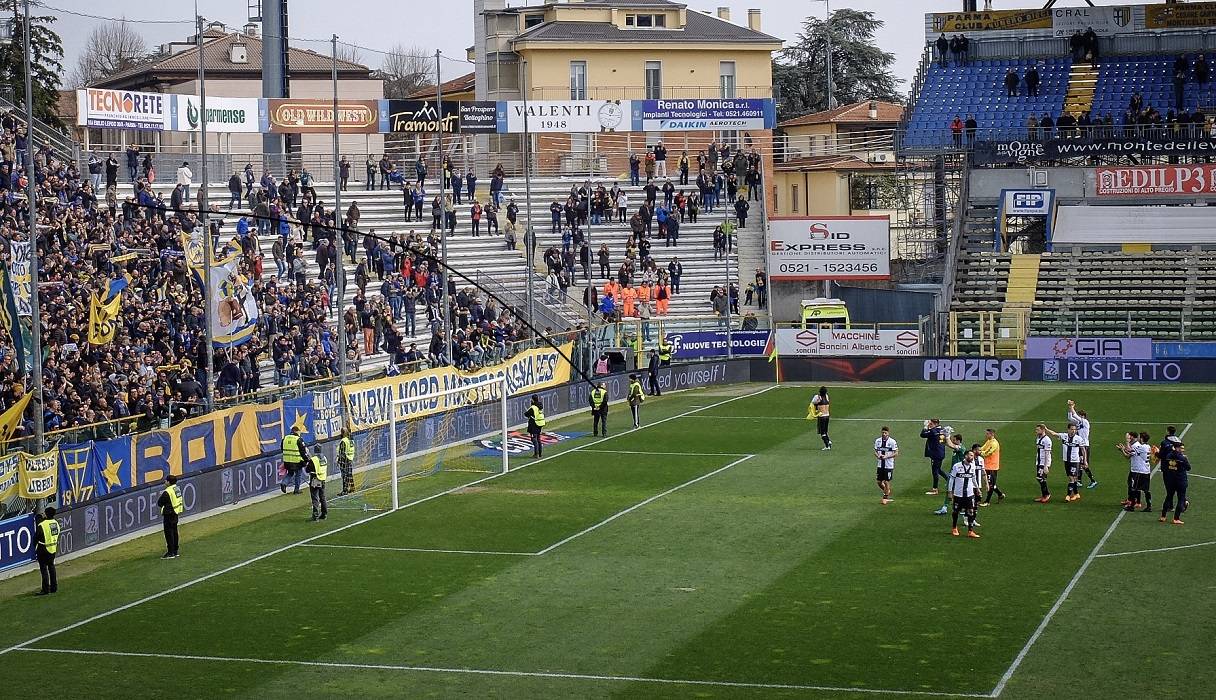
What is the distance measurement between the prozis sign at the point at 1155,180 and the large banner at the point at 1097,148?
33.0 inches

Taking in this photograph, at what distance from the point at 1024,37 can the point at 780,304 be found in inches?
738

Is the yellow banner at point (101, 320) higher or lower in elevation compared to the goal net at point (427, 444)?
higher

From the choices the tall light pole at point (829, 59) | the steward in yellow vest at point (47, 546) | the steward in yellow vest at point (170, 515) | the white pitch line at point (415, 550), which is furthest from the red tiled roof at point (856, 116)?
the steward in yellow vest at point (47, 546)

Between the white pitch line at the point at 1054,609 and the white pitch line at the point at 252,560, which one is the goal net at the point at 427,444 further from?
the white pitch line at the point at 1054,609

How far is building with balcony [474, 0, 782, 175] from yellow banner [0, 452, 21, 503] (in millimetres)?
47507

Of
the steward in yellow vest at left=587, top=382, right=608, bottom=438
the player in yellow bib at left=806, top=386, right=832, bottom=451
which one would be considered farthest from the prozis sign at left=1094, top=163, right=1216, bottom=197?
the steward in yellow vest at left=587, top=382, right=608, bottom=438

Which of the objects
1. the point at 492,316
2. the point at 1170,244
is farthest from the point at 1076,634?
the point at 1170,244

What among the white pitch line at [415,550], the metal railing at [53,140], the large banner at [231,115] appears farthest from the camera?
the large banner at [231,115]

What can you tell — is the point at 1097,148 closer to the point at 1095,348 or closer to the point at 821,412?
the point at 1095,348

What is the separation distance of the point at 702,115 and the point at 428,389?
3057 cm

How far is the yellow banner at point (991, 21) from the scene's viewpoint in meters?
73.6

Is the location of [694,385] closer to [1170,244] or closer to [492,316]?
[492,316]

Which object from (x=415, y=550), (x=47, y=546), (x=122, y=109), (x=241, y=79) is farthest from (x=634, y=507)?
(x=241, y=79)

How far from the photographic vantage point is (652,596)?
24.1m
